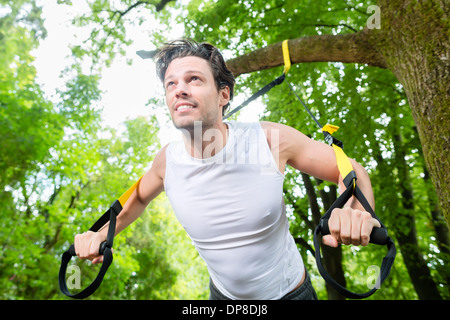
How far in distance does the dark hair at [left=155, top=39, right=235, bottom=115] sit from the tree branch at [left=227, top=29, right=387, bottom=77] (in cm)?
134

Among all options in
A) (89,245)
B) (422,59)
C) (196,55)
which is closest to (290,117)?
(422,59)

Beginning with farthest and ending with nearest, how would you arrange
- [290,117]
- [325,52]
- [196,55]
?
[290,117]
[325,52]
[196,55]

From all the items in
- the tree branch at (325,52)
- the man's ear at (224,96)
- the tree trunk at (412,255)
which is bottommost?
the tree trunk at (412,255)

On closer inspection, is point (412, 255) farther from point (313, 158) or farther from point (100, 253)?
point (100, 253)

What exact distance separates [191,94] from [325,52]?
1.87m

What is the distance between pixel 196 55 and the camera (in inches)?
79.5

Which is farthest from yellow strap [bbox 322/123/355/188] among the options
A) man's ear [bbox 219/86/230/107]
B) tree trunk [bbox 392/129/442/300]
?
tree trunk [bbox 392/129/442/300]

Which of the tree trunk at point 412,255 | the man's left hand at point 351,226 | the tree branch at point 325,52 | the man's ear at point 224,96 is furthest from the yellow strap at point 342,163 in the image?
the tree trunk at point 412,255

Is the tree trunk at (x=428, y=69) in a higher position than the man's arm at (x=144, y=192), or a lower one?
higher

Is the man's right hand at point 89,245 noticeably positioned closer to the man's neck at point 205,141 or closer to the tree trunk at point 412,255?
the man's neck at point 205,141

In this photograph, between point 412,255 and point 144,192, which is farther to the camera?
point 412,255

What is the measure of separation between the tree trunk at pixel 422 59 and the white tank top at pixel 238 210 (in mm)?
1086

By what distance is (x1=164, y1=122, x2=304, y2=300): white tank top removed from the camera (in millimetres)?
1779

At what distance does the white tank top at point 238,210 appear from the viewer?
70.1 inches
